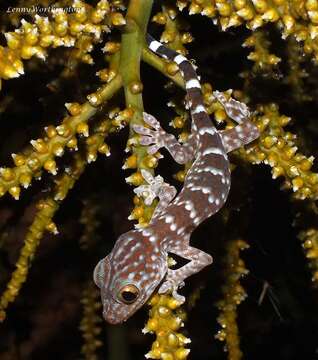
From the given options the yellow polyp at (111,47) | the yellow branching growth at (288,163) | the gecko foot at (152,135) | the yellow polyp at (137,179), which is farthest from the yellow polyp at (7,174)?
the yellow branching growth at (288,163)

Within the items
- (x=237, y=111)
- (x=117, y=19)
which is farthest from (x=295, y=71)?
(x=117, y=19)

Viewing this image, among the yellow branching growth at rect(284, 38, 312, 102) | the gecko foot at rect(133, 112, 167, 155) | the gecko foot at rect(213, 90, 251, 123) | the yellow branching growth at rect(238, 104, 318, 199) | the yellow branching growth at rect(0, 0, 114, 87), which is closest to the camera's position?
the yellow branching growth at rect(0, 0, 114, 87)

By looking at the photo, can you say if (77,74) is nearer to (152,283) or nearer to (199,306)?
(152,283)

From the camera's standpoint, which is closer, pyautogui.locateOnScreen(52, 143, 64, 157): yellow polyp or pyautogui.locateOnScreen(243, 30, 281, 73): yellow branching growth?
pyautogui.locateOnScreen(52, 143, 64, 157): yellow polyp

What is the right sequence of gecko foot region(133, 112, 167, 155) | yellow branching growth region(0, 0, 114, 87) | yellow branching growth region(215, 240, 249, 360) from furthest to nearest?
yellow branching growth region(215, 240, 249, 360), gecko foot region(133, 112, 167, 155), yellow branching growth region(0, 0, 114, 87)

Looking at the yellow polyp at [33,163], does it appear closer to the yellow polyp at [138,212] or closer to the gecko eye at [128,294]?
the yellow polyp at [138,212]

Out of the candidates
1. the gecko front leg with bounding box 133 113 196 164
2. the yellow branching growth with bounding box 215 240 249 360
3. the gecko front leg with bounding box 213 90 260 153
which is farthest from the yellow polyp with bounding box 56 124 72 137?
the yellow branching growth with bounding box 215 240 249 360

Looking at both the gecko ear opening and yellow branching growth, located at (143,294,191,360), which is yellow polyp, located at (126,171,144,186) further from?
the gecko ear opening

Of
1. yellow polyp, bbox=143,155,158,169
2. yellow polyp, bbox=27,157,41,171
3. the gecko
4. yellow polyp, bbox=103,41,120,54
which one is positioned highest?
yellow polyp, bbox=103,41,120,54

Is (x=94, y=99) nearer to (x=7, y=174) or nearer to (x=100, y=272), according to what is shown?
(x=7, y=174)
